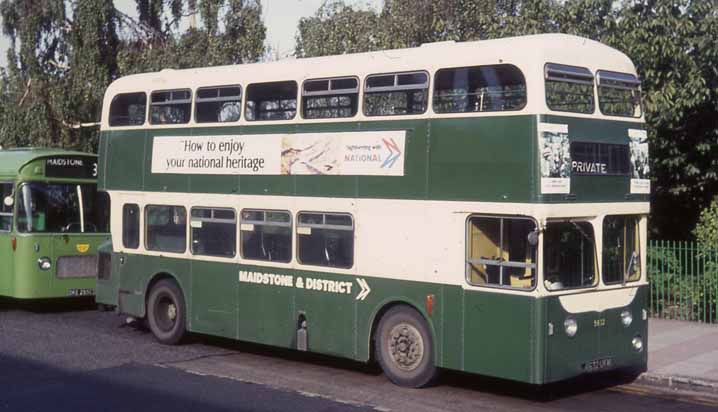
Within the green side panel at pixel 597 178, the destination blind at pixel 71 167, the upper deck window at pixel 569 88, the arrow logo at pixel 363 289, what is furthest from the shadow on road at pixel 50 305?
the upper deck window at pixel 569 88

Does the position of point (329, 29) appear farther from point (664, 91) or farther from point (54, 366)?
point (54, 366)

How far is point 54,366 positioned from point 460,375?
5248 mm

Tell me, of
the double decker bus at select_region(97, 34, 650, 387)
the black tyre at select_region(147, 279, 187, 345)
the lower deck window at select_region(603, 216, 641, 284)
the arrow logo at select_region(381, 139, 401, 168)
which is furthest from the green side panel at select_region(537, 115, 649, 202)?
the black tyre at select_region(147, 279, 187, 345)

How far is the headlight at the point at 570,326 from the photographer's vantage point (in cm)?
1091

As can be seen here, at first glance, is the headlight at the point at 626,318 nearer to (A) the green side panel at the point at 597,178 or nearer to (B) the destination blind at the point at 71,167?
(A) the green side panel at the point at 597,178

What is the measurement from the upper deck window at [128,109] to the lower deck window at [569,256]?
7322mm

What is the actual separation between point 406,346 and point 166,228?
4.85 m

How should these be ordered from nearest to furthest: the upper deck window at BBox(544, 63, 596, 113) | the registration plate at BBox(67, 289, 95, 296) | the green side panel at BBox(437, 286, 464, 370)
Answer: the upper deck window at BBox(544, 63, 596, 113)
the green side panel at BBox(437, 286, 464, 370)
the registration plate at BBox(67, 289, 95, 296)

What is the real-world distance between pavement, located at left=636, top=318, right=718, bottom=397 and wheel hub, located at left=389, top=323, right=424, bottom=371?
2976mm

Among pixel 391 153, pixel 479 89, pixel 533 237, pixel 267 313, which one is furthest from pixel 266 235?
pixel 533 237

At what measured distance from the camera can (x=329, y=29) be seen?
77.6 feet

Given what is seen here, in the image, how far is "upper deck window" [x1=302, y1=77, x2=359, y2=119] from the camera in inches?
494

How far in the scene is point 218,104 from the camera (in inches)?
567

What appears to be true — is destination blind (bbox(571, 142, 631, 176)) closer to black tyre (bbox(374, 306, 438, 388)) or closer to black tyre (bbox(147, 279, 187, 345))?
black tyre (bbox(374, 306, 438, 388))
